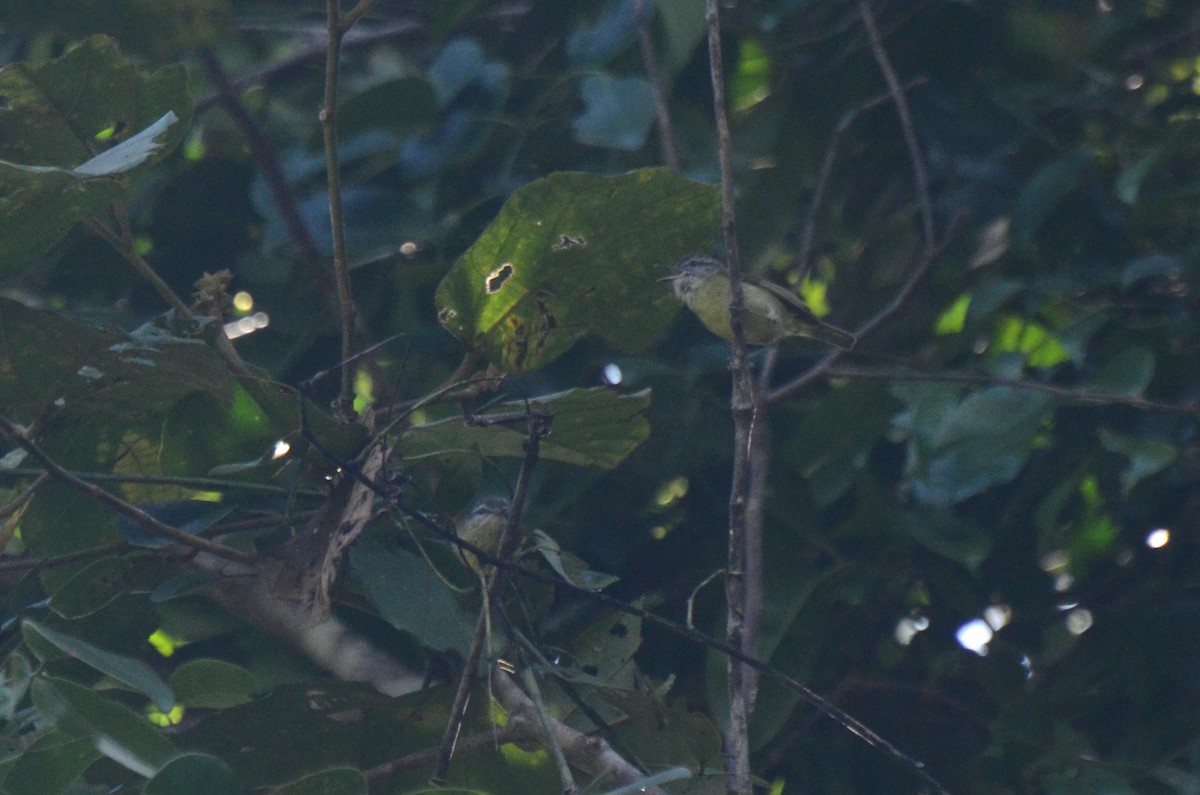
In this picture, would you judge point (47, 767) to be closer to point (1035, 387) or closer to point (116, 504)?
point (116, 504)

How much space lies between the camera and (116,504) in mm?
1685

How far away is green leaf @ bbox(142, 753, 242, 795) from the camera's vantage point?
4.41 feet


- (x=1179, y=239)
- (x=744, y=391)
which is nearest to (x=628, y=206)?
(x=744, y=391)

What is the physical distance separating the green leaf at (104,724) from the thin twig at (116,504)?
0.93 feet

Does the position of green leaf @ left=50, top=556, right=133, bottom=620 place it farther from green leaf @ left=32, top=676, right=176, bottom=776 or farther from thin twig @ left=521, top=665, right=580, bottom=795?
thin twig @ left=521, top=665, right=580, bottom=795

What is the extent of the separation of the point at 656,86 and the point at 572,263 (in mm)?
664

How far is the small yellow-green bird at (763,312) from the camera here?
2.90m

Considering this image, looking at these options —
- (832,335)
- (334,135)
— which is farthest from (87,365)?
(832,335)

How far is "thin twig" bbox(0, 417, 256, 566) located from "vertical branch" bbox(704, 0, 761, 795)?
72 cm

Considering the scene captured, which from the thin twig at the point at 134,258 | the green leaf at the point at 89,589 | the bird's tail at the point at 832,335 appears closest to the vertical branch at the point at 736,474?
the thin twig at the point at 134,258

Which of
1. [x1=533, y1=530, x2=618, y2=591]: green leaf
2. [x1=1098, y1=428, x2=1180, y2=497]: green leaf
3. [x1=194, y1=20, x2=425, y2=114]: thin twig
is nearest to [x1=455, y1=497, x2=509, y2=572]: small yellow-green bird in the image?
[x1=533, y1=530, x2=618, y2=591]: green leaf

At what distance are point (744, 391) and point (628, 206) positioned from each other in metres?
0.34

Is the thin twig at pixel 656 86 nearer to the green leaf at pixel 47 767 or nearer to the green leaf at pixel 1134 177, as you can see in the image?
the green leaf at pixel 1134 177

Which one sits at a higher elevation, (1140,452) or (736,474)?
(736,474)
